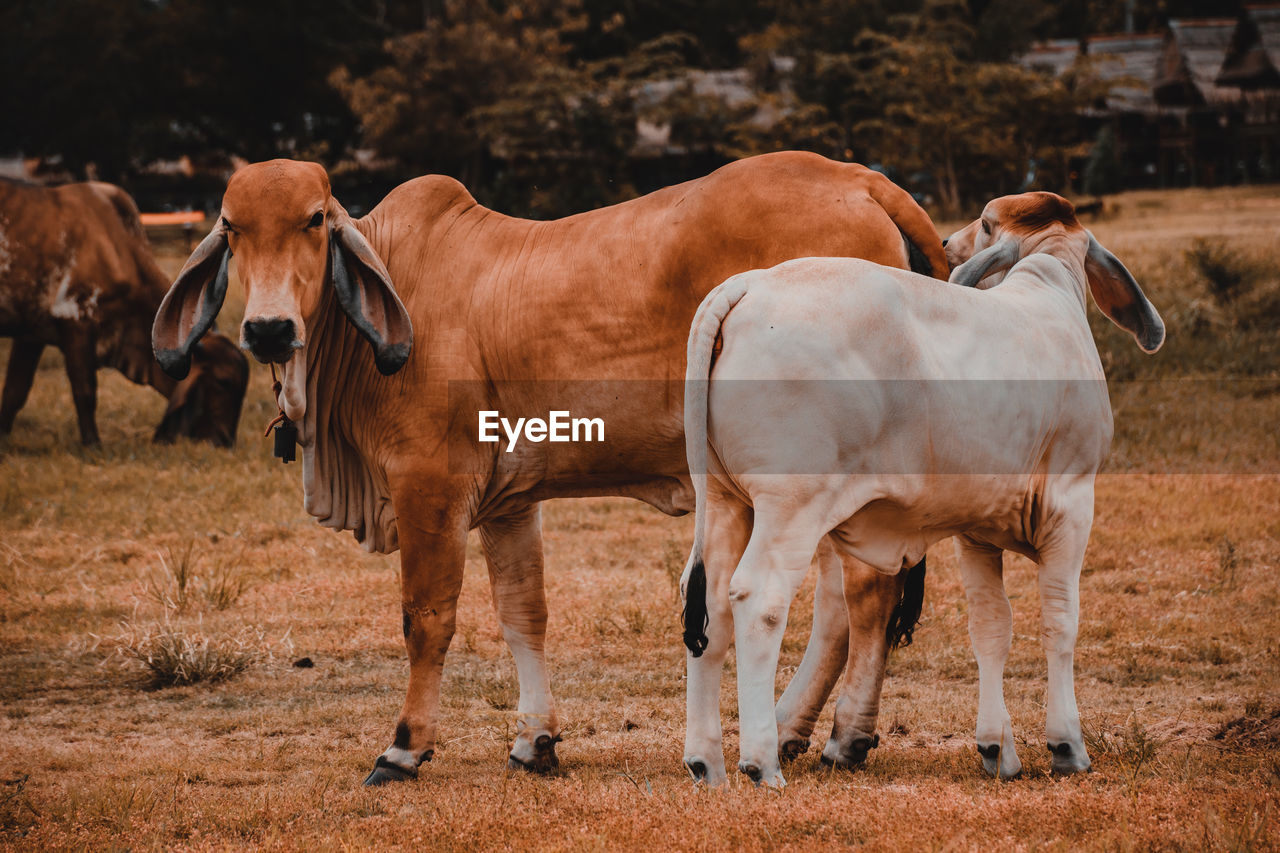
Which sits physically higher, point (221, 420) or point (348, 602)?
point (221, 420)

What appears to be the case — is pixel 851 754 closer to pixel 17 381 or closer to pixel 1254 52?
pixel 17 381

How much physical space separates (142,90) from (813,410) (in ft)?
110

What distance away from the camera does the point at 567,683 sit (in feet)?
21.7

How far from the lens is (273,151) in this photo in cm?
3597

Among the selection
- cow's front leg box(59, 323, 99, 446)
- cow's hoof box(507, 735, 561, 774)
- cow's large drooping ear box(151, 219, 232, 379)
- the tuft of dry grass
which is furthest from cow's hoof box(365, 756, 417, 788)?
cow's front leg box(59, 323, 99, 446)

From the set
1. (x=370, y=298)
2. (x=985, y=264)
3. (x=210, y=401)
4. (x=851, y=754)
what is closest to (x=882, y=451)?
(x=985, y=264)

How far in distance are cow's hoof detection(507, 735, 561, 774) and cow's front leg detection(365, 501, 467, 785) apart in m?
0.37

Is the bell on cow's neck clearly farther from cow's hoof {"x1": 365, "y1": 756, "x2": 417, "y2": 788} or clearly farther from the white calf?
the white calf

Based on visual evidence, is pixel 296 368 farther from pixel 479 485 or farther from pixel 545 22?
pixel 545 22

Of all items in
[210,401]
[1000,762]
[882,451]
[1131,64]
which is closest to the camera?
[882,451]

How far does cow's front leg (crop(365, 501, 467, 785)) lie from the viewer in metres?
5.11

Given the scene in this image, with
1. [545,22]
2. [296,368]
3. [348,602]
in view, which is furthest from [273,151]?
[296,368]

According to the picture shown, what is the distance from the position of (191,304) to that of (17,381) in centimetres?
899

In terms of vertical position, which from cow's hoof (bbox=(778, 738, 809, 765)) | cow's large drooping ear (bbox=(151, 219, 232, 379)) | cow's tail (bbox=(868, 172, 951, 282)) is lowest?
cow's hoof (bbox=(778, 738, 809, 765))
